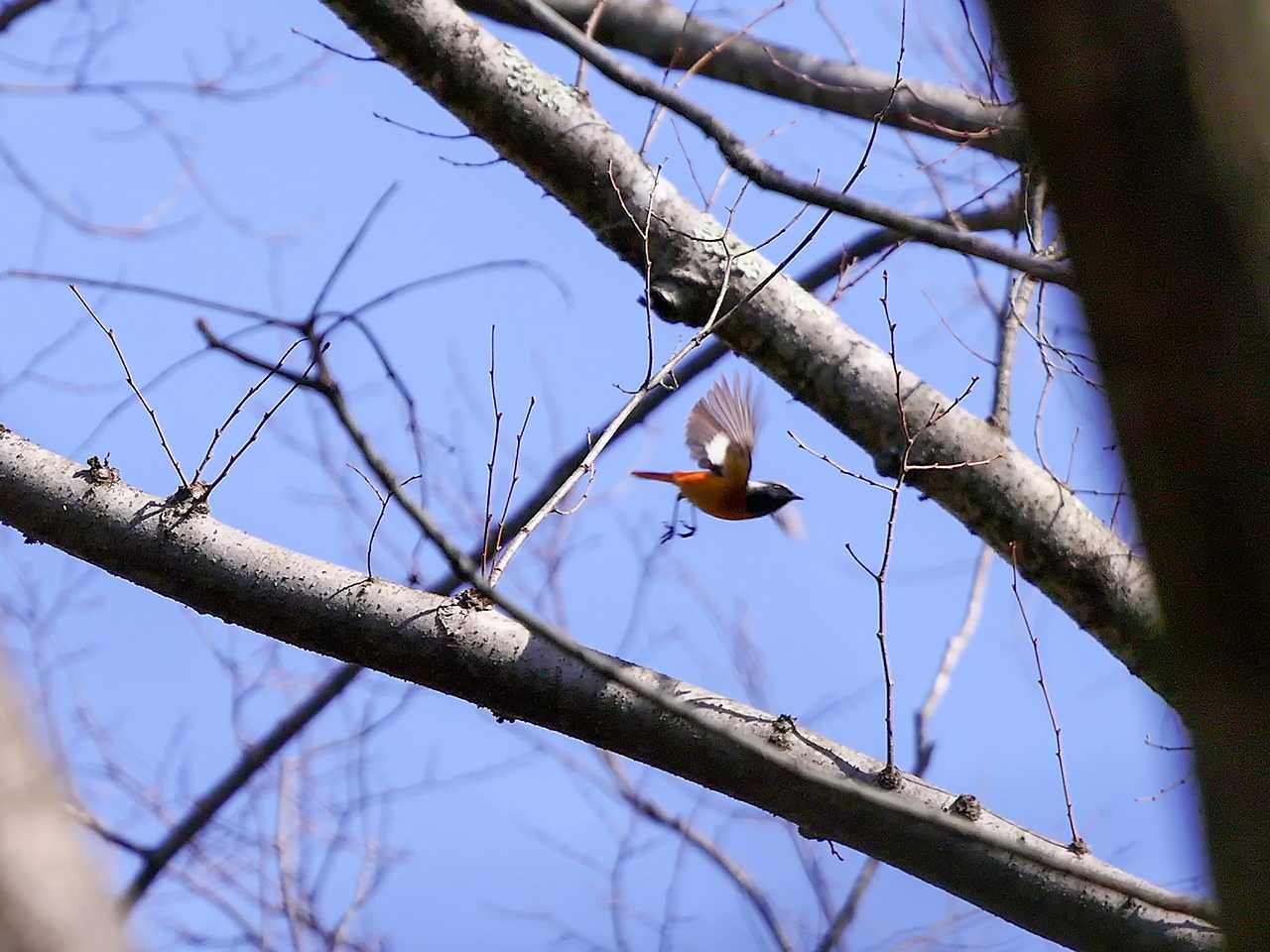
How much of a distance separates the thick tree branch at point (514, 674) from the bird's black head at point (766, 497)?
1.99m

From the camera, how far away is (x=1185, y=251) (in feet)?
1.82

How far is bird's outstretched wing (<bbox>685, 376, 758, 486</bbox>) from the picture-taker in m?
3.76

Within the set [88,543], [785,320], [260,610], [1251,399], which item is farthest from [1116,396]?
[785,320]

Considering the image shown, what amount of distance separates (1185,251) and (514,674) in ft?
5.08

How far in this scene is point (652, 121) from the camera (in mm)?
2777

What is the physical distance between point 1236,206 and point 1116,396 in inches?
4.1

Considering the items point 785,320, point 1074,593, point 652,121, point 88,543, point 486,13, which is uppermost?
point 486,13

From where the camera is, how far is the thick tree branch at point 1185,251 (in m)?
0.55

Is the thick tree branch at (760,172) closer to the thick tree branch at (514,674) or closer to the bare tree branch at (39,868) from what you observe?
the thick tree branch at (514,674)

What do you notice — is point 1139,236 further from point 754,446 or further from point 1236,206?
point 754,446

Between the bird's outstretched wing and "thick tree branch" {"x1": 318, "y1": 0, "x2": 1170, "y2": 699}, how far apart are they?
970 mm

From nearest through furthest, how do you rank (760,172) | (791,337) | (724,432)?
1. (760,172)
2. (791,337)
3. (724,432)

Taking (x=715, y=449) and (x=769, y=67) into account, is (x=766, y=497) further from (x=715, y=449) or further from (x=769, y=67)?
(x=769, y=67)

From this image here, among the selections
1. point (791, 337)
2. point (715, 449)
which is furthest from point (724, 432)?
point (791, 337)
